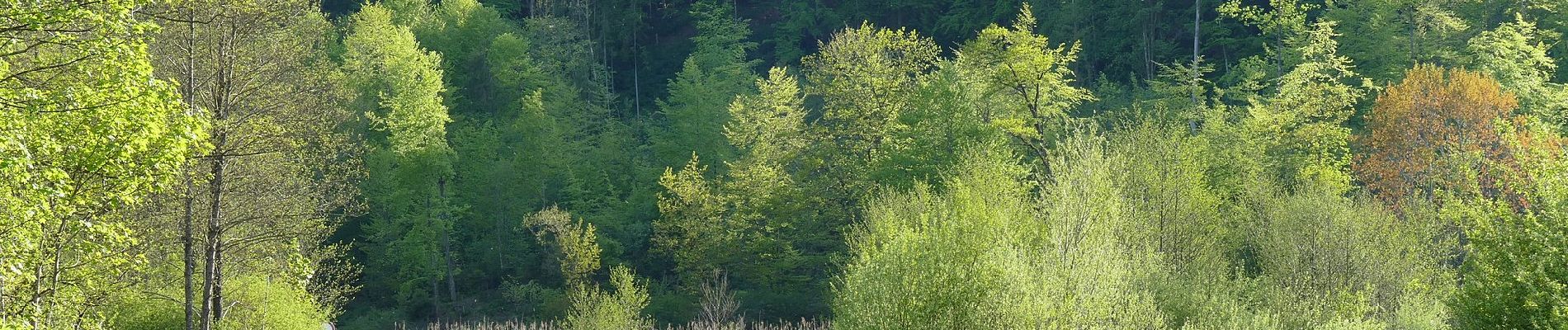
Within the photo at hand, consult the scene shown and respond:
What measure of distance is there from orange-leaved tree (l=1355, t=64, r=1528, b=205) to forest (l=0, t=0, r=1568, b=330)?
0.36ft

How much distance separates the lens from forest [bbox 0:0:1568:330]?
563 inches

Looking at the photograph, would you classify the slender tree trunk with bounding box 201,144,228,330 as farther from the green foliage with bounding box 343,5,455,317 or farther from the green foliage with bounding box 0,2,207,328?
the green foliage with bounding box 343,5,455,317

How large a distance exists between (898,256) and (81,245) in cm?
1134

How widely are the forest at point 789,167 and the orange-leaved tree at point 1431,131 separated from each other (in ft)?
0.36

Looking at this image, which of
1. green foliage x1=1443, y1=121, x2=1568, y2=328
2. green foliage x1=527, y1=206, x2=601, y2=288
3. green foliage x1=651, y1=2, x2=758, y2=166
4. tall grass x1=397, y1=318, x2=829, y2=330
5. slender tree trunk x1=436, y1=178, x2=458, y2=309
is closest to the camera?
green foliage x1=1443, y1=121, x2=1568, y2=328

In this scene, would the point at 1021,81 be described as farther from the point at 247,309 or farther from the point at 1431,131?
the point at 247,309

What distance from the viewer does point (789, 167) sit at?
40.3 metres

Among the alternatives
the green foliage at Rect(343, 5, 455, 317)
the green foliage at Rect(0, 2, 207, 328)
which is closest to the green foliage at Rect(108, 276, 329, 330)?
the green foliage at Rect(0, 2, 207, 328)

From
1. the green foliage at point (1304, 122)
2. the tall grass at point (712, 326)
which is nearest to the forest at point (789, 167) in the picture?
the green foliage at point (1304, 122)

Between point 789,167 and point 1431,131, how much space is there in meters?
19.8

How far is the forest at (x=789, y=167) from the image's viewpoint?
14305mm

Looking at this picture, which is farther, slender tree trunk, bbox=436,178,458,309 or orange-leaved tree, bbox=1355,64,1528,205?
slender tree trunk, bbox=436,178,458,309

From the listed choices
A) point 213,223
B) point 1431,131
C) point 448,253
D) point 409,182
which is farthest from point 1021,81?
point 409,182

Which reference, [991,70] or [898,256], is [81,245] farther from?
[991,70]
